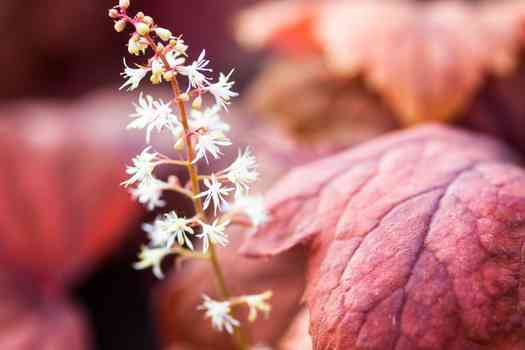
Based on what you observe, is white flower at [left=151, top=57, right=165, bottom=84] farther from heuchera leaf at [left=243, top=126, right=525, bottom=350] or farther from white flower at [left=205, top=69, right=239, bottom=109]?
heuchera leaf at [left=243, top=126, right=525, bottom=350]

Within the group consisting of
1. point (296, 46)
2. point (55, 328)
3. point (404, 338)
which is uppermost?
point (296, 46)

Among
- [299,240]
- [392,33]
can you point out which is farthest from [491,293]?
[392,33]

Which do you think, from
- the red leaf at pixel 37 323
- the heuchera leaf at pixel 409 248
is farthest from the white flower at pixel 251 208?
the red leaf at pixel 37 323

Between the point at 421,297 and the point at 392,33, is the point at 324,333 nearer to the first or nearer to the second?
the point at 421,297

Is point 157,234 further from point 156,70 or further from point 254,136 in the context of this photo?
point 254,136

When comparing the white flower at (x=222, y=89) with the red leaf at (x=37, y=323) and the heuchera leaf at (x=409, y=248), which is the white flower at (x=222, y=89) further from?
the red leaf at (x=37, y=323)

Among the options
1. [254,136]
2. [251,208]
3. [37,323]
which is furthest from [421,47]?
[37,323]

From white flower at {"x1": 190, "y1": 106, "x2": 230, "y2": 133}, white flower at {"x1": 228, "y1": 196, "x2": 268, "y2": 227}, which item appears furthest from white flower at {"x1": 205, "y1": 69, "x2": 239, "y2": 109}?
white flower at {"x1": 228, "y1": 196, "x2": 268, "y2": 227}
